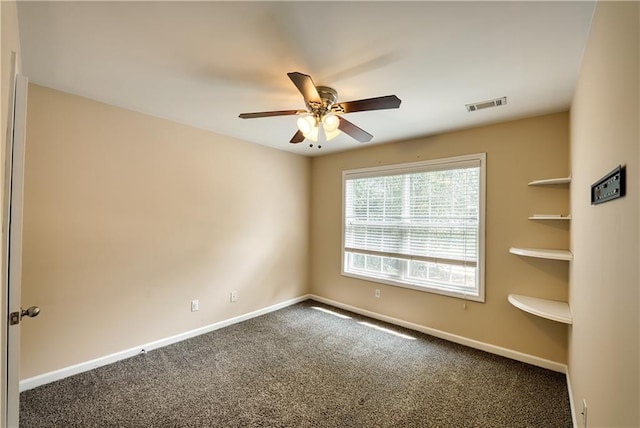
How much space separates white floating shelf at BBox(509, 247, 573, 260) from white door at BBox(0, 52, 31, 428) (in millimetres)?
3517

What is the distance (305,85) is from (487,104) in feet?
5.95

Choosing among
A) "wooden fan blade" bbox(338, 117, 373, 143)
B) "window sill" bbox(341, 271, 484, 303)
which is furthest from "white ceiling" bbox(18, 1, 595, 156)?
"window sill" bbox(341, 271, 484, 303)

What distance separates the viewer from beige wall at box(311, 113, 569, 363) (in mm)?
2738

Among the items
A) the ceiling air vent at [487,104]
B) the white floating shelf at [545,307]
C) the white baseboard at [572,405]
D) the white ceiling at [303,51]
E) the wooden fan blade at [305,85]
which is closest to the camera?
the white ceiling at [303,51]

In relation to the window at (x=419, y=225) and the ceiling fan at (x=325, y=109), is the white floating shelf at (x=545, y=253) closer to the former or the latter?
the window at (x=419, y=225)

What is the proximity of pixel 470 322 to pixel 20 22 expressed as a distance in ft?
14.3

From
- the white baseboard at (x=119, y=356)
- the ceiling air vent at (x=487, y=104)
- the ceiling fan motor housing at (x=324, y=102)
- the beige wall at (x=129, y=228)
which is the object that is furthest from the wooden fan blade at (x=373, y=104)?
the white baseboard at (x=119, y=356)

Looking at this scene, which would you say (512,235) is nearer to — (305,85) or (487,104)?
(487,104)

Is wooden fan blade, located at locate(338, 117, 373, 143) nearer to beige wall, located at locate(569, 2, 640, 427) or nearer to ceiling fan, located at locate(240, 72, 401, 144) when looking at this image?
ceiling fan, located at locate(240, 72, 401, 144)

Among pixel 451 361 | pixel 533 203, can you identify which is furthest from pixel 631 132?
pixel 451 361

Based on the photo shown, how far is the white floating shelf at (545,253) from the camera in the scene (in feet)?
7.95

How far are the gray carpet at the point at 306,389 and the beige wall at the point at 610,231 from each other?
62 cm

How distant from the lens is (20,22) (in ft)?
5.16

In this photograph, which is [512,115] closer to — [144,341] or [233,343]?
[233,343]
